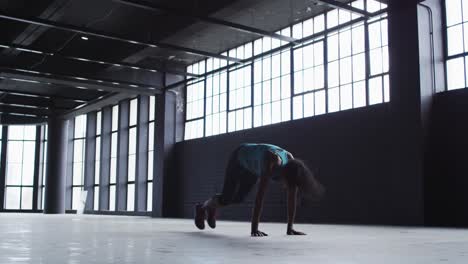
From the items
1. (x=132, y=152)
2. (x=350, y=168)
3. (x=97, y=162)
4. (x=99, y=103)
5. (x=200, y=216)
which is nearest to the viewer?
(x=200, y=216)

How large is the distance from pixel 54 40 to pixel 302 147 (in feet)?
26.0

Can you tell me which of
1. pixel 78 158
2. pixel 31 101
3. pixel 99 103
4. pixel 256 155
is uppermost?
pixel 31 101

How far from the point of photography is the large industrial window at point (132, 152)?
76.4ft

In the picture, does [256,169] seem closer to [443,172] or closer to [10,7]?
[443,172]

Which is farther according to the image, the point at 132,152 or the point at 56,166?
the point at 56,166

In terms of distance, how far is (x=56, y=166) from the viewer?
25703 millimetres

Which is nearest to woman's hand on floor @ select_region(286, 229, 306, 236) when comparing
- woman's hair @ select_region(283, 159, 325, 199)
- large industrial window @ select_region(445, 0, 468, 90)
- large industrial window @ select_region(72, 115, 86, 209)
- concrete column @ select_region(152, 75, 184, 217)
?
woman's hair @ select_region(283, 159, 325, 199)

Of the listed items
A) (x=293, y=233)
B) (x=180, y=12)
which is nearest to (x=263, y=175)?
(x=293, y=233)

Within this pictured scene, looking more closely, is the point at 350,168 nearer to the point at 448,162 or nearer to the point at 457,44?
the point at 448,162

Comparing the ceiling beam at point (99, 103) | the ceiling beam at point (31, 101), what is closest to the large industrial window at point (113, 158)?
the ceiling beam at point (99, 103)

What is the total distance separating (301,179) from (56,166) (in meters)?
22.0

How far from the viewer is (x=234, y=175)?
6133 millimetres

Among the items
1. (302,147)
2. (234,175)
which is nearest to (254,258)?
(234,175)

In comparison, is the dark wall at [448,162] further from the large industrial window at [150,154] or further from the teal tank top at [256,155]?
the large industrial window at [150,154]
